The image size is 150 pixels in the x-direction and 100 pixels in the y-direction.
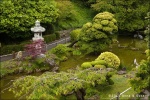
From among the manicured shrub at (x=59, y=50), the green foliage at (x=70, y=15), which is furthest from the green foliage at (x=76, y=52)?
the green foliage at (x=70, y=15)

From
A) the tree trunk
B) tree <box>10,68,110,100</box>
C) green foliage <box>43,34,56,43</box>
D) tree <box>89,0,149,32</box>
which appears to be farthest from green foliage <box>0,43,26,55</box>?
tree <box>89,0,149,32</box>

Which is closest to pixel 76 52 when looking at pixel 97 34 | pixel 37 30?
pixel 97 34

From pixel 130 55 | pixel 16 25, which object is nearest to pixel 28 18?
pixel 16 25

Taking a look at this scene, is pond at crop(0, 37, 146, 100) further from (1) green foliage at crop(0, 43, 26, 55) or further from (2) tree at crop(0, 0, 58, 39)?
(2) tree at crop(0, 0, 58, 39)

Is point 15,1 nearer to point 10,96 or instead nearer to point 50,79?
point 10,96

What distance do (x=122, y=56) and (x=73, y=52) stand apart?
14.6 feet

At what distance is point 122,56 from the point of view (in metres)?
26.1

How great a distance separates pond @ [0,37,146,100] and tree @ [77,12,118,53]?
96 cm

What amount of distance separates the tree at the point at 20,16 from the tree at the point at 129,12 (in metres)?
8.45

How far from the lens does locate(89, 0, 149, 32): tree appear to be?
107 feet

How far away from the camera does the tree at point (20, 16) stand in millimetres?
24859

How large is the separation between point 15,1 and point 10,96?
418 inches

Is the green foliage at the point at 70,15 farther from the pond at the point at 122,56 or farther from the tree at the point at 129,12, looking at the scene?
the pond at the point at 122,56

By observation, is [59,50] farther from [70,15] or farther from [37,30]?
[70,15]
